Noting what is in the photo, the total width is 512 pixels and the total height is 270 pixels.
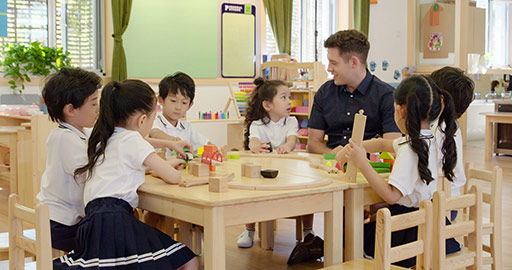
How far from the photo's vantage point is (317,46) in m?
10.1

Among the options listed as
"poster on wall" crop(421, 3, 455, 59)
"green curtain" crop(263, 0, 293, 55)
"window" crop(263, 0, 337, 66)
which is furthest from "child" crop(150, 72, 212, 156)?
"poster on wall" crop(421, 3, 455, 59)

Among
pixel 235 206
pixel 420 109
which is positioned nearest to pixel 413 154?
pixel 420 109

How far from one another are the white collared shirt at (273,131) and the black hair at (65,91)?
5.01 feet

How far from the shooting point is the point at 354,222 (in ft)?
8.26

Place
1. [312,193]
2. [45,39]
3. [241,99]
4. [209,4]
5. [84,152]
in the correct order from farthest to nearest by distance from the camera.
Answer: [209,4] < [241,99] < [45,39] < [84,152] < [312,193]

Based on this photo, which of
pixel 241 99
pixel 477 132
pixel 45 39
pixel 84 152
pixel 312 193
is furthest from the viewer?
pixel 477 132

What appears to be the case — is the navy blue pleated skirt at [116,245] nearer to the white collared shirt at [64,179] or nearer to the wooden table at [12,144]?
the white collared shirt at [64,179]

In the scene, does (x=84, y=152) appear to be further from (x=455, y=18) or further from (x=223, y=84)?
(x=455, y=18)

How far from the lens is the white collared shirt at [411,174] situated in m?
2.46

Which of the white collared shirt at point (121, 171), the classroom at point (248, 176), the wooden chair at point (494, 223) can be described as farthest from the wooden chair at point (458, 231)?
the white collared shirt at point (121, 171)

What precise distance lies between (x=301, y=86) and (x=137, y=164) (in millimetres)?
5600

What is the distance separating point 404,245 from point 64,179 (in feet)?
4.55

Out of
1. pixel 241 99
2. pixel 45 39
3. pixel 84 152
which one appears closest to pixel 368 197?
pixel 84 152

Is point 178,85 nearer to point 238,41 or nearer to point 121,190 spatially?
point 121,190
